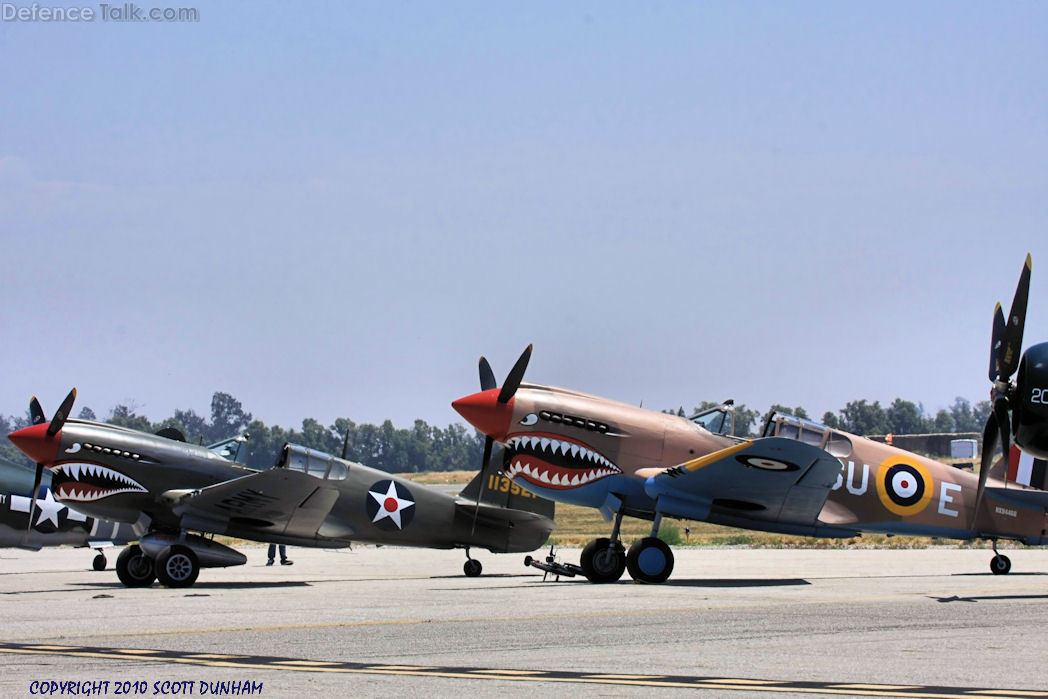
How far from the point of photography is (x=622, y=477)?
59.9 ft


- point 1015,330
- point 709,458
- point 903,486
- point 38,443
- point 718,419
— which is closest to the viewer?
point 1015,330

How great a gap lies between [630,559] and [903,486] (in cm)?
494

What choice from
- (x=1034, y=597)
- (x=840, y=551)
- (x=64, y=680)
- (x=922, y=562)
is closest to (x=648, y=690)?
(x=64, y=680)

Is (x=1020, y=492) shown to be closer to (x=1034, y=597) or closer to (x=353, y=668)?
(x=1034, y=597)

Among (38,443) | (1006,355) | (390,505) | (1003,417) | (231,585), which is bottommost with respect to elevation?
(231,585)

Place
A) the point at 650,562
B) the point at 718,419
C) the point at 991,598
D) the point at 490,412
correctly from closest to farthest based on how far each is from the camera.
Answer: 1. the point at 991,598
2. the point at 650,562
3. the point at 490,412
4. the point at 718,419

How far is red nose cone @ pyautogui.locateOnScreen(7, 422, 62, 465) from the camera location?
2038 centimetres

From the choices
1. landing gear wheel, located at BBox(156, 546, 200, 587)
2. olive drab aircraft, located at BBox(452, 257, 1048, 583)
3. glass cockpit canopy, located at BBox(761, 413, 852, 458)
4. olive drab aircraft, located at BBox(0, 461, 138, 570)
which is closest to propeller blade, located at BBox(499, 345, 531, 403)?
olive drab aircraft, located at BBox(452, 257, 1048, 583)

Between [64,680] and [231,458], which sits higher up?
[231,458]

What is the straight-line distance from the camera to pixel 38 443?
20406 millimetres

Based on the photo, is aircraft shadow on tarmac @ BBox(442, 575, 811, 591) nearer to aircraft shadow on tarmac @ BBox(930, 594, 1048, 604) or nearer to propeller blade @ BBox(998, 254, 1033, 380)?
aircraft shadow on tarmac @ BBox(930, 594, 1048, 604)

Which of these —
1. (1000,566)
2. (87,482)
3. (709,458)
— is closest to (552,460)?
(709,458)

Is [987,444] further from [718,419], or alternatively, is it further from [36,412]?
[36,412]

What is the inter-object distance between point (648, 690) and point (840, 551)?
92.4 feet
